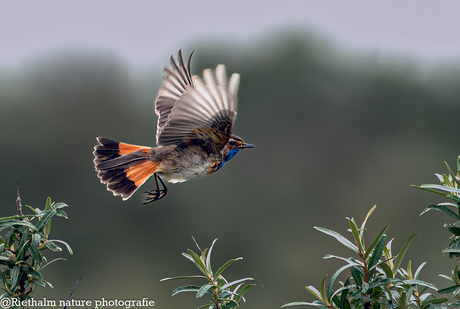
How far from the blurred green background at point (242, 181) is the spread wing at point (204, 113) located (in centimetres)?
1185

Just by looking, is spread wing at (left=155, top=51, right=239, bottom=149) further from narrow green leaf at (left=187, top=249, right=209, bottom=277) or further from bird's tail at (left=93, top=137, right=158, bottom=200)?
narrow green leaf at (left=187, top=249, right=209, bottom=277)

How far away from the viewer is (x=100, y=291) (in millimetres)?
15625

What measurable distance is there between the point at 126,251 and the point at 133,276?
3.28ft

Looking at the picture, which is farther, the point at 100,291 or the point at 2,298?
the point at 100,291

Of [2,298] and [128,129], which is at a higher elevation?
[2,298]

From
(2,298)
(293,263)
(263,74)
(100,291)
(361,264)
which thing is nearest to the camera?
(361,264)

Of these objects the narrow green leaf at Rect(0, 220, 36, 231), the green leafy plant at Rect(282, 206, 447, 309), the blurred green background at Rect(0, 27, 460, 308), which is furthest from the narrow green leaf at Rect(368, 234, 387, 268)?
the blurred green background at Rect(0, 27, 460, 308)

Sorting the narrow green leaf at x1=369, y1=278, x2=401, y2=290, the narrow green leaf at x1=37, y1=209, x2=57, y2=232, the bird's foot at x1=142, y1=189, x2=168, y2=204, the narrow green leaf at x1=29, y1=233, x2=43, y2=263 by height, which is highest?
the narrow green leaf at x1=37, y1=209, x2=57, y2=232

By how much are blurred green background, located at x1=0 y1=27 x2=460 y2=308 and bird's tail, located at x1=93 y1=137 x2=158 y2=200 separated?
453 inches

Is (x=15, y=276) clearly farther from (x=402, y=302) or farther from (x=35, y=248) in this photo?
(x=402, y=302)

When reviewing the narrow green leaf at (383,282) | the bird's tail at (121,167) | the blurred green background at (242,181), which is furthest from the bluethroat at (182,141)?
the blurred green background at (242,181)

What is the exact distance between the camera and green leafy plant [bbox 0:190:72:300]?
161cm

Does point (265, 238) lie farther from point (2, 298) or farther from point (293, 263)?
point (2, 298)

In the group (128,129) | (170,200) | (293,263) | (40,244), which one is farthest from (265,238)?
(40,244)
